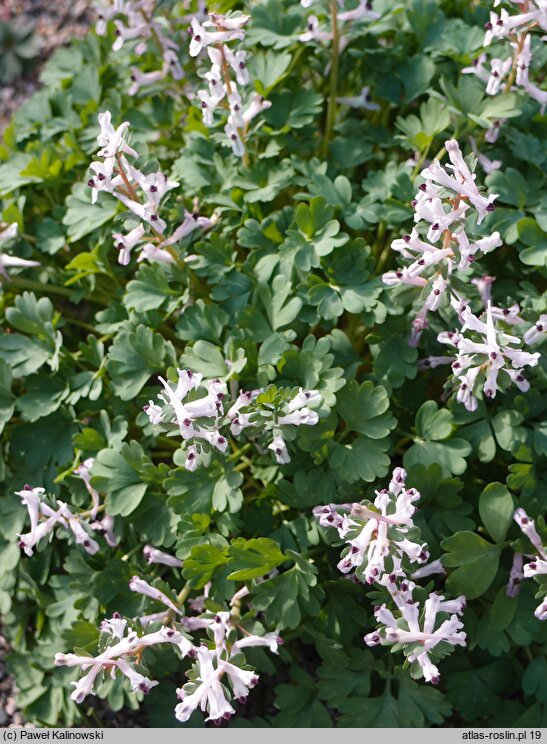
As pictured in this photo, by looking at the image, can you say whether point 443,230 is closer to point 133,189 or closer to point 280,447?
point 280,447

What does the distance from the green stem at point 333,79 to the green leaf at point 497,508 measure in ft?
5.15

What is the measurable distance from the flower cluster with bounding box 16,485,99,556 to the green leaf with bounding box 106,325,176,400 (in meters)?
0.45

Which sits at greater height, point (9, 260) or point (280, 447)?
point (9, 260)

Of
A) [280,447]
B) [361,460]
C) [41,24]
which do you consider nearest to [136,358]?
[280,447]

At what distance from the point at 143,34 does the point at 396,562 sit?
2.39 meters

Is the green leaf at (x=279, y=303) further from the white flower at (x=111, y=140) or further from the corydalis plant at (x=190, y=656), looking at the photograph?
the corydalis plant at (x=190, y=656)

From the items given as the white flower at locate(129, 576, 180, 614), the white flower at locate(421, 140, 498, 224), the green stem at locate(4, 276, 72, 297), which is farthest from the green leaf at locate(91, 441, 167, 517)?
the white flower at locate(421, 140, 498, 224)

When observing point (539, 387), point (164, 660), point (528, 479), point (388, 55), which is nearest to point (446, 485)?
point (528, 479)

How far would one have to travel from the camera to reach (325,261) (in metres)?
3.00

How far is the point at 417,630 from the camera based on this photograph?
2.35 metres

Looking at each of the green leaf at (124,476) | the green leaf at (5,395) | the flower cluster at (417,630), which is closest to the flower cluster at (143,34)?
the green leaf at (5,395)

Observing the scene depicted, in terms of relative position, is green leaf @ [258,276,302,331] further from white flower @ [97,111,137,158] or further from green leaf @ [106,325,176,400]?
white flower @ [97,111,137,158]

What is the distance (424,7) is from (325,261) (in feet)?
4.23

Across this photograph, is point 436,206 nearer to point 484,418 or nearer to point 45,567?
point 484,418
